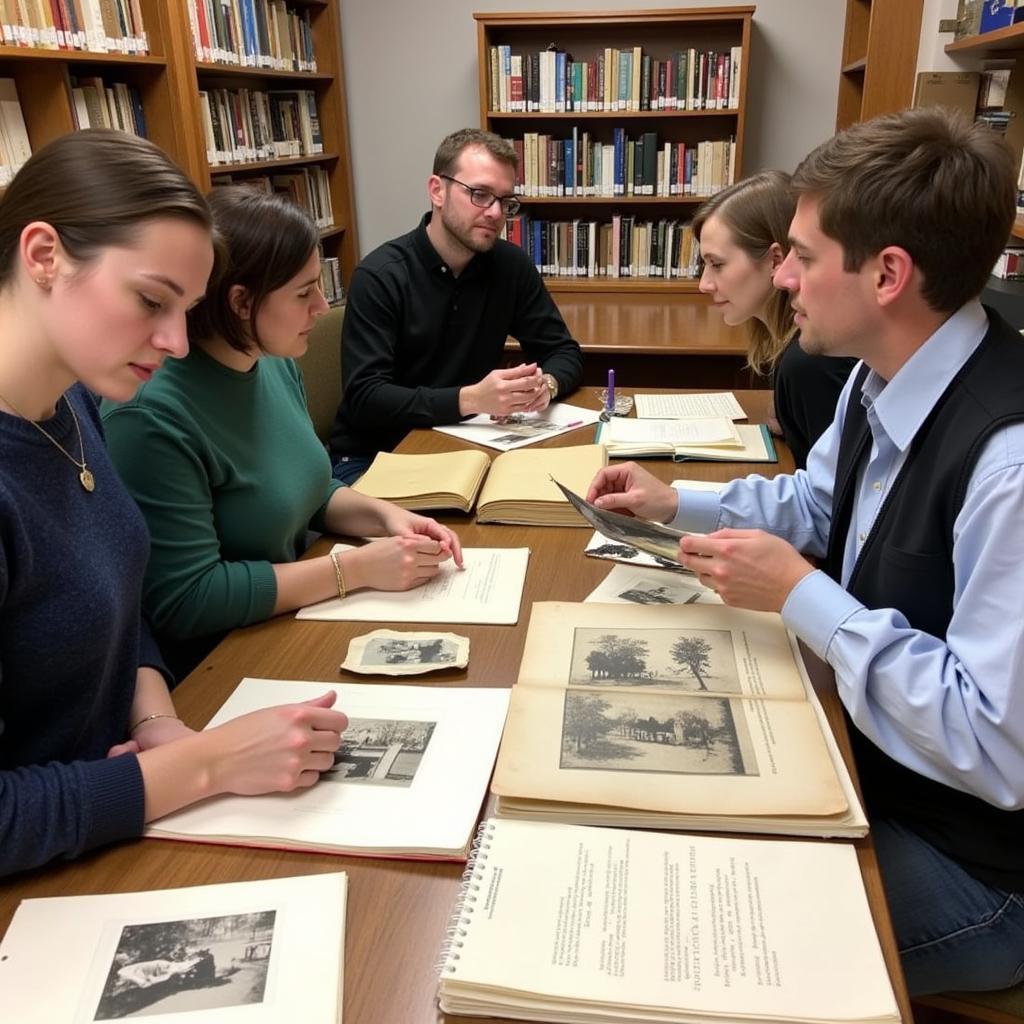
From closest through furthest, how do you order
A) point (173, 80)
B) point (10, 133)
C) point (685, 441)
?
point (685, 441)
point (10, 133)
point (173, 80)

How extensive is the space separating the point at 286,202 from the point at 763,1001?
3.96ft

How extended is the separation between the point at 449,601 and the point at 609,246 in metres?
3.08

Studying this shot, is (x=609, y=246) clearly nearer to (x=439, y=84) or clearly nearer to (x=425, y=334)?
(x=439, y=84)

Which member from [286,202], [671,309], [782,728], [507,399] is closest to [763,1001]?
[782,728]

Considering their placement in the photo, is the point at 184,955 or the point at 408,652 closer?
the point at 184,955

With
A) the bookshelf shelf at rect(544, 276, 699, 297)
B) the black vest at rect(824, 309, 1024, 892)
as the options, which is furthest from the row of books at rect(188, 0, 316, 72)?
the black vest at rect(824, 309, 1024, 892)

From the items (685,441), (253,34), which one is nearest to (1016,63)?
(685,441)

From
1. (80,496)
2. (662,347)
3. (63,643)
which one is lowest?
(662,347)

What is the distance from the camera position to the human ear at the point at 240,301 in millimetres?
1285

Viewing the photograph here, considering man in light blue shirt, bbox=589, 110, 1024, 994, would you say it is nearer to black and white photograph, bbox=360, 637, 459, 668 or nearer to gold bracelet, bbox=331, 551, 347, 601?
Result: black and white photograph, bbox=360, 637, 459, 668

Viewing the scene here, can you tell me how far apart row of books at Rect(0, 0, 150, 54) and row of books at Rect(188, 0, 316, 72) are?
0.34 metres

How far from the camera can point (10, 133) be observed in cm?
227

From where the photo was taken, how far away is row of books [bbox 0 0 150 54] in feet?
7.07

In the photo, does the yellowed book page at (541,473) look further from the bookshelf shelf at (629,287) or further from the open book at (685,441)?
the bookshelf shelf at (629,287)
